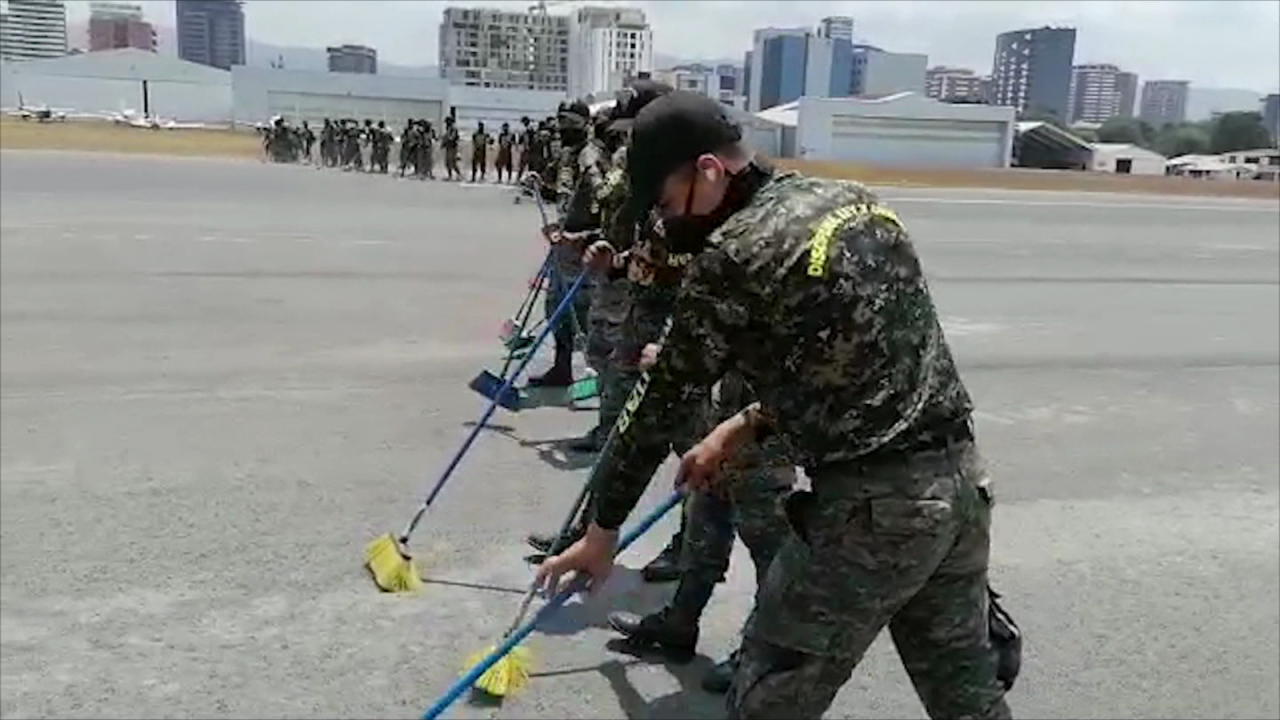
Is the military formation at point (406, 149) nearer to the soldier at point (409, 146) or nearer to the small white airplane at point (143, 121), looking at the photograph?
the soldier at point (409, 146)

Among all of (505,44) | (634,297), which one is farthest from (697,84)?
(505,44)

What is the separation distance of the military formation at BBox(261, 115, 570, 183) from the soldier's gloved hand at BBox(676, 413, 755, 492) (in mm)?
26664

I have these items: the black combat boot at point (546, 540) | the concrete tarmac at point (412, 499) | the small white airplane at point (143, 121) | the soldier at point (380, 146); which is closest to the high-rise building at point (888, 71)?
the small white airplane at point (143, 121)

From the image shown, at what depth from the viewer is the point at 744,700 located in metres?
2.62

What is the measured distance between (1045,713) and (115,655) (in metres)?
3.03

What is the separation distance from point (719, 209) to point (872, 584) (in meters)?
0.86

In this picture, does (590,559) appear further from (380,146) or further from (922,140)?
(922,140)

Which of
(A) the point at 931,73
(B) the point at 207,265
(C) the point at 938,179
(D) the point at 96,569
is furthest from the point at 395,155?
(A) the point at 931,73

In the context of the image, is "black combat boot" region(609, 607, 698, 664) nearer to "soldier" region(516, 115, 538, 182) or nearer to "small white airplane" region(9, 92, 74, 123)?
"soldier" region(516, 115, 538, 182)

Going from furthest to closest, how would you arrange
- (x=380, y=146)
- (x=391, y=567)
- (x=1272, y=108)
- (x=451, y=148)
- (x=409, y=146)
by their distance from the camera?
(x=1272, y=108) → (x=380, y=146) → (x=409, y=146) → (x=451, y=148) → (x=391, y=567)

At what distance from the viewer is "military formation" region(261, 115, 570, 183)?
34.9m

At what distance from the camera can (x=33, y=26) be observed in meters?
190

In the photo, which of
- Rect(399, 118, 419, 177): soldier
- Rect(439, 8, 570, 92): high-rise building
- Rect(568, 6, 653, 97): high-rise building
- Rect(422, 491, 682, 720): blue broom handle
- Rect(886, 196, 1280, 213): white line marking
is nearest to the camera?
Rect(422, 491, 682, 720): blue broom handle

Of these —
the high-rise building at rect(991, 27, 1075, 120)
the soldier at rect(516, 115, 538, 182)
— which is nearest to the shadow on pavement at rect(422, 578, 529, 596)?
the soldier at rect(516, 115, 538, 182)
